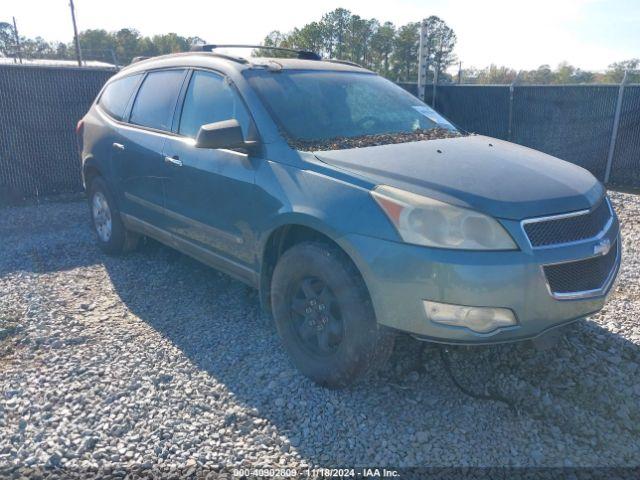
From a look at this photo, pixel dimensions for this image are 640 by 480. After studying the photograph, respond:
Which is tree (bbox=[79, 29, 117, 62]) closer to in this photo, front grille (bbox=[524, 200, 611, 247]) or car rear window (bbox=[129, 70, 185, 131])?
car rear window (bbox=[129, 70, 185, 131])

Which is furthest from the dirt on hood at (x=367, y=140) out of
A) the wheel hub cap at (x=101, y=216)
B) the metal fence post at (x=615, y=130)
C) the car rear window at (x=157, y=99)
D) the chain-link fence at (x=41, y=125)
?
the metal fence post at (x=615, y=130)

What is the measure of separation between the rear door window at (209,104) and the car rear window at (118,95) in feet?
3.90

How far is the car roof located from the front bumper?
1823 mm

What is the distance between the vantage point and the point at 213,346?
12.5ft

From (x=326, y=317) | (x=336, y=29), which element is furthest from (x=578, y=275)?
(x=336, y=29)

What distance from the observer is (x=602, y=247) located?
2.99 metres

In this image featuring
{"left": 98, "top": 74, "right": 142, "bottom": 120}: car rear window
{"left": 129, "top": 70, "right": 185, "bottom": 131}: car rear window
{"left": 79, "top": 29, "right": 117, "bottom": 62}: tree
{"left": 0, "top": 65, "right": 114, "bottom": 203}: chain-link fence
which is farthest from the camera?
{"left": 79, "top": 29, "right": 117, "bottom": 62}: tree

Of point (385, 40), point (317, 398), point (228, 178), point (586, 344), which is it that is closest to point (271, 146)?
point (228, 178)

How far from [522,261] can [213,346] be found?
2131mm

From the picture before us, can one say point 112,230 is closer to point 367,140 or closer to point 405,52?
point 367,140

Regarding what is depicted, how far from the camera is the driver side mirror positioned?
134 inches

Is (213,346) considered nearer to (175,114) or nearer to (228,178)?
(228,178)

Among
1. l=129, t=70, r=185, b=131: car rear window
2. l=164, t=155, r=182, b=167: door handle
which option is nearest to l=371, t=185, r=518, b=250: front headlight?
l=164, t=155, r=182, b=167: door handle

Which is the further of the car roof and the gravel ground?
the car roof
